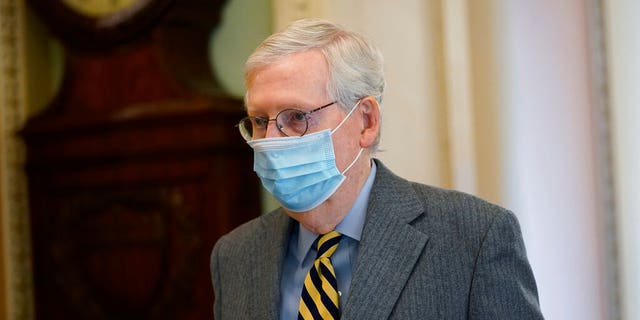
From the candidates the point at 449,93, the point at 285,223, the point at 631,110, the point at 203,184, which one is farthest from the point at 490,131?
the point at 203,184

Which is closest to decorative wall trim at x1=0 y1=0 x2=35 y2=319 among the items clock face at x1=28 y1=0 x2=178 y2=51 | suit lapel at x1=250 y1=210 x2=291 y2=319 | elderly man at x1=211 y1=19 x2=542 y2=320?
clock face at x1=28 y1=0 x2=178 y2=51

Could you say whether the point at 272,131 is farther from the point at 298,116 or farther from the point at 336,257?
the point at 336,257

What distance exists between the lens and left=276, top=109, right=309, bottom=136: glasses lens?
194 cm

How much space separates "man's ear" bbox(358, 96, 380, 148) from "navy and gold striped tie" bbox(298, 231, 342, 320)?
22cm

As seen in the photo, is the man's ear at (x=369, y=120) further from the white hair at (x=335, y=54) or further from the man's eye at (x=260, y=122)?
the man's eye at (x=260, y=122)

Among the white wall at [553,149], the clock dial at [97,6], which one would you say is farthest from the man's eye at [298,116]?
the clock dial at [97,6]

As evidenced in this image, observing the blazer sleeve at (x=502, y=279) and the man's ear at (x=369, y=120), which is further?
the man's ear at (x=369, y=120)

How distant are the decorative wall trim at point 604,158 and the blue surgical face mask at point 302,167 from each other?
94 cm

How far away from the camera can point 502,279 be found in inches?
71.4

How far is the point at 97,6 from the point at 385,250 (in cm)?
230

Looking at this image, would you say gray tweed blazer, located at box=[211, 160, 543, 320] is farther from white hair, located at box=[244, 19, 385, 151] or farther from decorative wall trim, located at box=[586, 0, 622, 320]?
decorative wall trim, located at box=[586, 0, 622, 320]

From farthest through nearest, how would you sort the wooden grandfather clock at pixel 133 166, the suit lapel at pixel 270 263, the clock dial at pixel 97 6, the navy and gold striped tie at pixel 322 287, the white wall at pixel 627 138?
1. the clock dial at pixel 97 6
2. the wooden grandfather clock at pixel 133 166
3. the white wall at pixel 627 138
4. the suit lapel at pixel 270 263
5. the navy and gold striped tie at pixel 322 287

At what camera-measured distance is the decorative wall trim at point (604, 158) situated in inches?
100.0

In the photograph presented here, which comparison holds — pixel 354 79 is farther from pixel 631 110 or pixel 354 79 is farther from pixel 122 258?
pixel 122 258
